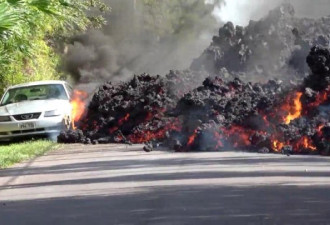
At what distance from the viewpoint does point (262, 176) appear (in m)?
11.1

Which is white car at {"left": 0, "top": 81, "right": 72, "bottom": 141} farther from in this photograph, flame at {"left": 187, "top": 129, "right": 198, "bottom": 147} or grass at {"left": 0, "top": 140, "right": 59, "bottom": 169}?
flame at {"left": 187, "top": 129, "right": 198, "bottom": 147}

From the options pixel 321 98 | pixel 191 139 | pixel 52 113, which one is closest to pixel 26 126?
pixel 52 113

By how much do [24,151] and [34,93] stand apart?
4.26 meters

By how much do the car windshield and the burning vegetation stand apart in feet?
1.75

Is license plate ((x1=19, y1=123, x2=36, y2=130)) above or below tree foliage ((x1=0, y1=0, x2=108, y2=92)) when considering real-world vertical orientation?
below

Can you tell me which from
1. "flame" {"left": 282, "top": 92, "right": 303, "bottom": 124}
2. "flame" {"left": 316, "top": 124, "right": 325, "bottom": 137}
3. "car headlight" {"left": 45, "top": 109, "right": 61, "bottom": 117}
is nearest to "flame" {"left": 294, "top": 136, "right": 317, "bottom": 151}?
"flame" {"left": 316, "top": 124, "right": 325, "bottom": 137}

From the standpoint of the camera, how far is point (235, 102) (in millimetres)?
16469

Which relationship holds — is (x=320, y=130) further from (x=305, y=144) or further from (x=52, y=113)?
(x=52, y=113)

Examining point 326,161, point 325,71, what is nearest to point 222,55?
point 325,71

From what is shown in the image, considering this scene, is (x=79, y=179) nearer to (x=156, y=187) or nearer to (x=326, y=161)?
(x=156, y=187)

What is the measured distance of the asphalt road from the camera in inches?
340

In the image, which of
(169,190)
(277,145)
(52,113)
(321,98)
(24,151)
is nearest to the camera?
(169,190)

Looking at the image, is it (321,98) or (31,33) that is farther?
(31,33)

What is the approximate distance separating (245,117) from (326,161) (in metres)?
3.06
